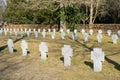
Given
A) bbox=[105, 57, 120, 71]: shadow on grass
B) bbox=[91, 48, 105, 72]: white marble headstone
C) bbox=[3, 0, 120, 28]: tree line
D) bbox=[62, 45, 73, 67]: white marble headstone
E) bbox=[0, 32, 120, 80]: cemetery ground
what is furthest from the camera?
bbox=[3, 0, 120, 28]: tree line

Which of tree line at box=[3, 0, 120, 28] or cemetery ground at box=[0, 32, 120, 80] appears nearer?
cemetery ground at box=[0, 32, 120, 80]

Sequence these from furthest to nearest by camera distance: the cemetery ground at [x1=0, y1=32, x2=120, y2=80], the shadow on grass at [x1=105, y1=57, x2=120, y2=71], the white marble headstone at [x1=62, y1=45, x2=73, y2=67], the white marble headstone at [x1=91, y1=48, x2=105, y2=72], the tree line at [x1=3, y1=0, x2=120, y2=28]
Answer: the tree line at [x1=3, y1=0, x2=120, y2=28] < the white marble headstone at [x1=62, y1=45, x2=73, y2=67] < the shadow on grass at [x1=105, y1=57, x2=120, y2=71] < the white marble headstone at [x1=91, y1=48, x2=105, y2=72] < the cemetery ground at [x1=0, y1=32, x2=120, y2=80]

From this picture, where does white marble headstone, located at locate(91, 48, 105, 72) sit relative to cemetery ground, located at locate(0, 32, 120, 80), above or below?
above

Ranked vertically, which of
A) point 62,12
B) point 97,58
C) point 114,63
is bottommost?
point 114,63

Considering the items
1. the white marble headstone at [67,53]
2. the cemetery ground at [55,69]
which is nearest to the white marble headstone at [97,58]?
the cemetery ground at [55,69]

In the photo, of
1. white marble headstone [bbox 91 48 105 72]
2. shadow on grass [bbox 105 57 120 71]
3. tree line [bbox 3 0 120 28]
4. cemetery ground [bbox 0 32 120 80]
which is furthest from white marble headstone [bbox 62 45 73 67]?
tree line [bbox 3 0 120 28]

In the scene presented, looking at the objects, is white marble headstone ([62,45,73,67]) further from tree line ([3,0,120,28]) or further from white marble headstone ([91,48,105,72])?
tree line ([3,0,120,28])

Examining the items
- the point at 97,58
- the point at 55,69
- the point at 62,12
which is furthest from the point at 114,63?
the point at 62,12

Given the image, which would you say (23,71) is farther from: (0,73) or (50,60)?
(50,60)

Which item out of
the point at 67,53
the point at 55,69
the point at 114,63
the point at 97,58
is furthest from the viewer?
the point at 114,63

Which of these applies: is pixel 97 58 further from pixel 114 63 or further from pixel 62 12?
pixel 62 12

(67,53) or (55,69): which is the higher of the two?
(67,53)

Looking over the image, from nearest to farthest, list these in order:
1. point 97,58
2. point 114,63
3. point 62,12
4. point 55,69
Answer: point 97,58 → point 55,69 → point 114,63 → point 62,12

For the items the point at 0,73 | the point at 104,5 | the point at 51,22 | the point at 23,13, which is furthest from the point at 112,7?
the point at 0,73
